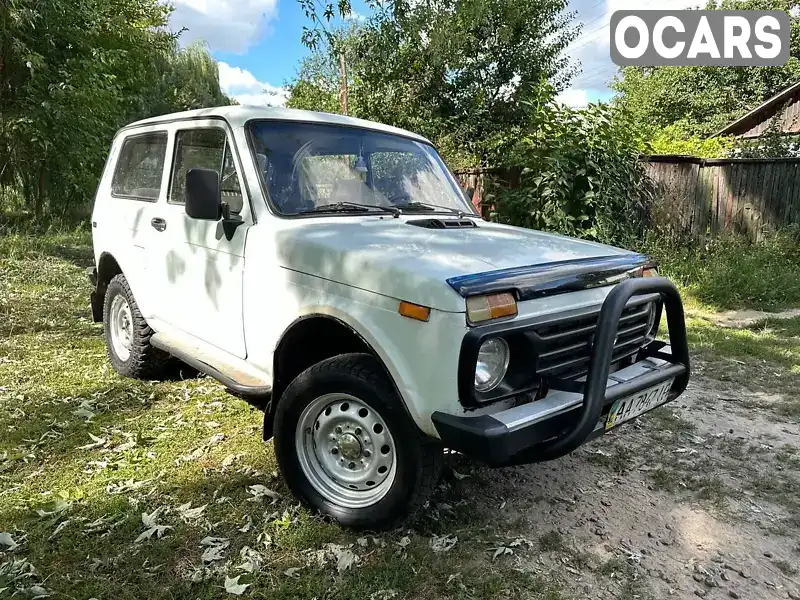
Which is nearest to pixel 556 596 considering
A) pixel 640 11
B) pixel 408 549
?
pixel 408 549

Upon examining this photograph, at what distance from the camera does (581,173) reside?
9062 mm

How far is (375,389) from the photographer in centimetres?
267

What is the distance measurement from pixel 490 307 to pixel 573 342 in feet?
1.82

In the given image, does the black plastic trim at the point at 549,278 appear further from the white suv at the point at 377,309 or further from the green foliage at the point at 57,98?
the green foliage at the point at 57,98

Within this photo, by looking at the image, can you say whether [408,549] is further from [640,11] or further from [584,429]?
[640,11]

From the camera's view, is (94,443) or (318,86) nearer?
(94,443)

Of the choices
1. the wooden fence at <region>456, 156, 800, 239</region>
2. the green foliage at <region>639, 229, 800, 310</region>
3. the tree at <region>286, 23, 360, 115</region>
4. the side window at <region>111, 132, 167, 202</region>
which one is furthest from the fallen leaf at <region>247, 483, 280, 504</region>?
the tree at <region>286, 23, 360, 115</region>

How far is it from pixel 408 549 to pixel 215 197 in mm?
2113

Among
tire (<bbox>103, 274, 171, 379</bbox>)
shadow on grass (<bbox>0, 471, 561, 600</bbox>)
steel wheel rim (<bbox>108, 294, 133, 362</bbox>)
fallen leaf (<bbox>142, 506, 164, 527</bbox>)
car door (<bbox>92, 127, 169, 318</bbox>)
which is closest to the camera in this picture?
shadow on grass (<bbox>0, 471, 561, 600</bbox>)

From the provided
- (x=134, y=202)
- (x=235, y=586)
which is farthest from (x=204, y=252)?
(x=235, y=586)

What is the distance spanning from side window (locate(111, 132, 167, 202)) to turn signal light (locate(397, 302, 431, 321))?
2.72 m

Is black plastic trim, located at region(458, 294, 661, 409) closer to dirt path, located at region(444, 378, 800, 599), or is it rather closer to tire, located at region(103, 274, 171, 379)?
dirt path, located at region(444, 378, 800, 599)

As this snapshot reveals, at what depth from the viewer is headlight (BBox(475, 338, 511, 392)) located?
99.8 inches

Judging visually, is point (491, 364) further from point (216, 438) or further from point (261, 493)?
point (216, 438)
